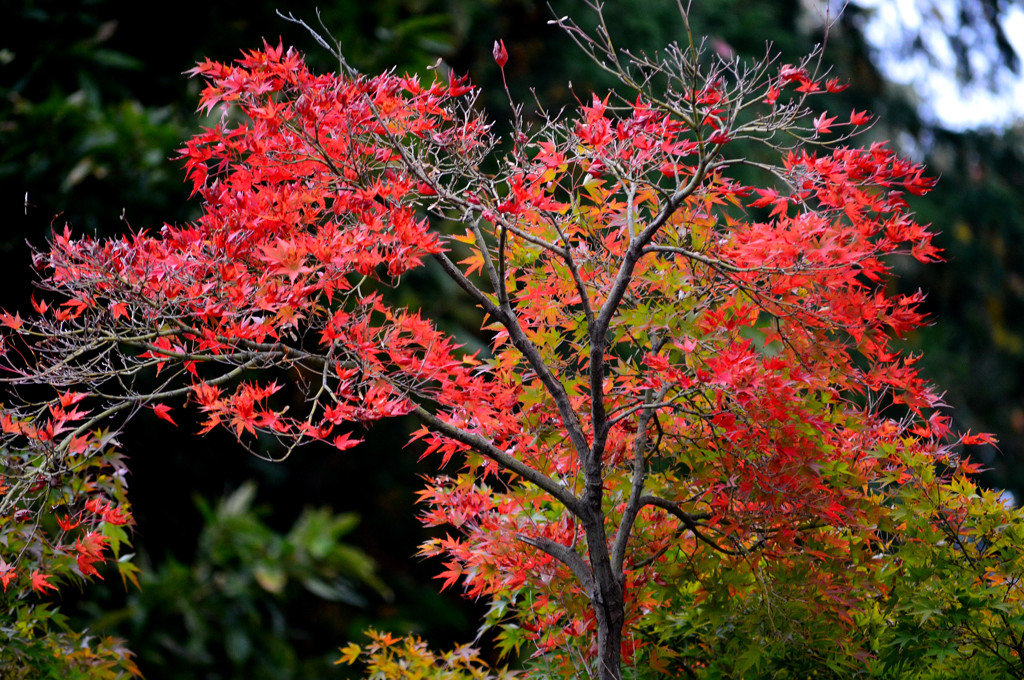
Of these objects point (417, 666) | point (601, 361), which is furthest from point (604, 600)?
point (417, 666)

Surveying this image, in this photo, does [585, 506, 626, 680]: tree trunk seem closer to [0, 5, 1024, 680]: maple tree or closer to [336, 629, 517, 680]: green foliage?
[0, 5, 1024, 680]: maple tree

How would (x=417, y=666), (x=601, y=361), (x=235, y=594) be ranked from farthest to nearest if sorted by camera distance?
(x=235, y=594)
(x=417, y=666)
(x=601, y=361)

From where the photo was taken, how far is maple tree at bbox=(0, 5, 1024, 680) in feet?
5.72

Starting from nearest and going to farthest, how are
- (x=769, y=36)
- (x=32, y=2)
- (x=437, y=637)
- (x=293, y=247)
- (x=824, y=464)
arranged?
1. (x=293, y=247)
2. (x=824, y=464)
3. (x=32, y=2)
4. (x=437, y=637)
5. (x=769, y=36)

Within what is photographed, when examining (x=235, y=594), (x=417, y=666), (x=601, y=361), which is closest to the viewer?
(x=601, y=361)

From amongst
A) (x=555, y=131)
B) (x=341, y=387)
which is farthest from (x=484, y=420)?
(x=555, y=131)

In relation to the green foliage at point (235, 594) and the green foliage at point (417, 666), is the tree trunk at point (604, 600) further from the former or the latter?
the green foliage at point (235, 594)

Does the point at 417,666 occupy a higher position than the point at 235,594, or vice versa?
the point at 417,666

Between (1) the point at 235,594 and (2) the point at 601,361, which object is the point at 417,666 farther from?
(1) the point at 235,594

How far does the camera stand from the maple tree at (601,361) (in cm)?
174

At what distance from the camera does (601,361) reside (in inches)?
72.3

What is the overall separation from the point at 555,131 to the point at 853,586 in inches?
49.0

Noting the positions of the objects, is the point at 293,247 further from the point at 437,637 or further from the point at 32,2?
the point at 437,637

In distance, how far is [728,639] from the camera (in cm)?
215
